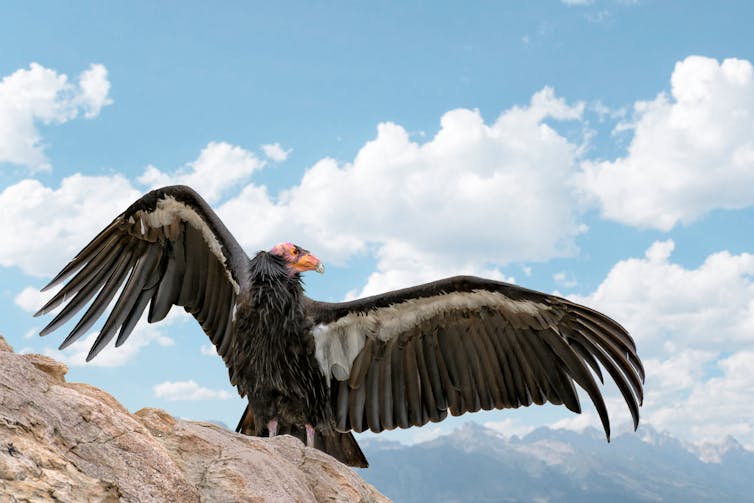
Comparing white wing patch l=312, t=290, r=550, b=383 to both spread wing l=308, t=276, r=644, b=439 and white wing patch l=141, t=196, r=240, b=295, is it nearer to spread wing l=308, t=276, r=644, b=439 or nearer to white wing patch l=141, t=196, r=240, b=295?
spread wing l=308, t=276, r=644, b=439

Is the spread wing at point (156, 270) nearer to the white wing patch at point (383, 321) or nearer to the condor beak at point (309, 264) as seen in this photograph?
the condor beak at point (309, 264)

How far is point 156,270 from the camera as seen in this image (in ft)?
32.7

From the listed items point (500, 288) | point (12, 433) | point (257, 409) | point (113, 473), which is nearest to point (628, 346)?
point (500, 288)

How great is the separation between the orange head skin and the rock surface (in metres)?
2.76

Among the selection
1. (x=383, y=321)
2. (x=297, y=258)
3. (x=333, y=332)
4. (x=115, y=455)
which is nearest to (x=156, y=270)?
(x=297, y=258)

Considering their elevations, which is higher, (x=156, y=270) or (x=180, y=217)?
(x=180, y=217)

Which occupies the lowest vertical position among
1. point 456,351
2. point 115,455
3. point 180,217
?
point 115,455

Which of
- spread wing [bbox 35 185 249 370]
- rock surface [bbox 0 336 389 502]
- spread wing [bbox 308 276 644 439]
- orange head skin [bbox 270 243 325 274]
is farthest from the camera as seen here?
spread wing [bbox 35 185 249 370]

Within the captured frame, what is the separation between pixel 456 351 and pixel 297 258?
2156 mm

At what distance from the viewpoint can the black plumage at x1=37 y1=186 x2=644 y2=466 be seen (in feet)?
27.0

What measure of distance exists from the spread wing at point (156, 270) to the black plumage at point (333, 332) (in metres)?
0.02

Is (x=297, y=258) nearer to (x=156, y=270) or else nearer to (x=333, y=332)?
(x=333, y=332)

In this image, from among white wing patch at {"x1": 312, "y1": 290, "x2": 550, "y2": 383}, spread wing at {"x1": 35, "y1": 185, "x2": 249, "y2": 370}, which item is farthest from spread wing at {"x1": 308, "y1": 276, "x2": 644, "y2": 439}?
spread wing at {"x1": 35, "y1": 185, "x2": 249, "y2": 370}

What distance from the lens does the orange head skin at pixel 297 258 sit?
8648 mm
